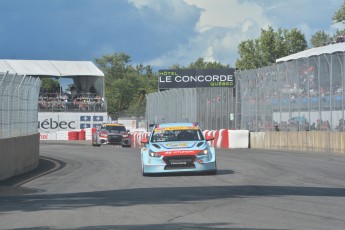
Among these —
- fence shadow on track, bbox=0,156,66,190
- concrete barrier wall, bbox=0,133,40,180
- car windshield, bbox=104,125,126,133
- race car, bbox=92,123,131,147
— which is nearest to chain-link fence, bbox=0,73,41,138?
concrete barrier wall, bbox=0,133,40,180

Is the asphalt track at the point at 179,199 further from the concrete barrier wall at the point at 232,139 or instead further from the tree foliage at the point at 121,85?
the tree foliage at the point at 121,85

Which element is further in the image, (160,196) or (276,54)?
(276,54)

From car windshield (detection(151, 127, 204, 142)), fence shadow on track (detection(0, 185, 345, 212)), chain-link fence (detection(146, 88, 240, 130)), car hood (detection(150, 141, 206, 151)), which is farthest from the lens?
chain-link fence (detection(146, 88, 240, 130))

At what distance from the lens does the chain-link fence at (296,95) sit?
28484 millimetres

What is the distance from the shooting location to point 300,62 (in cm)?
3200

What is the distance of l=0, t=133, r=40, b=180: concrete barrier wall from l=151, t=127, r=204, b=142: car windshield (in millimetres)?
3783

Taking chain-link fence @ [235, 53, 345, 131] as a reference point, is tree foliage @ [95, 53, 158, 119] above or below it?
above

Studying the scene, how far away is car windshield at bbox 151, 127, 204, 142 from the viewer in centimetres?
1848

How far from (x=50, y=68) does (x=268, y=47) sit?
33.5 metres

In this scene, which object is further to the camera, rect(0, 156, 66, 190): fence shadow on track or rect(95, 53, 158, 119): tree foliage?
rect(95, 53, 158, 119): tree foliage

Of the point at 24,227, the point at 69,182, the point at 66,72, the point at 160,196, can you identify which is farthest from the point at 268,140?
the point at 66,72

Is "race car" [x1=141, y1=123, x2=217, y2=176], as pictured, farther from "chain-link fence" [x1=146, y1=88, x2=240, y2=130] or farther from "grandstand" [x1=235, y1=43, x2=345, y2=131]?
"chain-link fence" [x1=146, y1=88, x2=240, y2=130]

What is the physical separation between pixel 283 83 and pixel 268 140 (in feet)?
11.5

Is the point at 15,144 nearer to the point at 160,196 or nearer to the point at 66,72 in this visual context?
the point at 160,196
